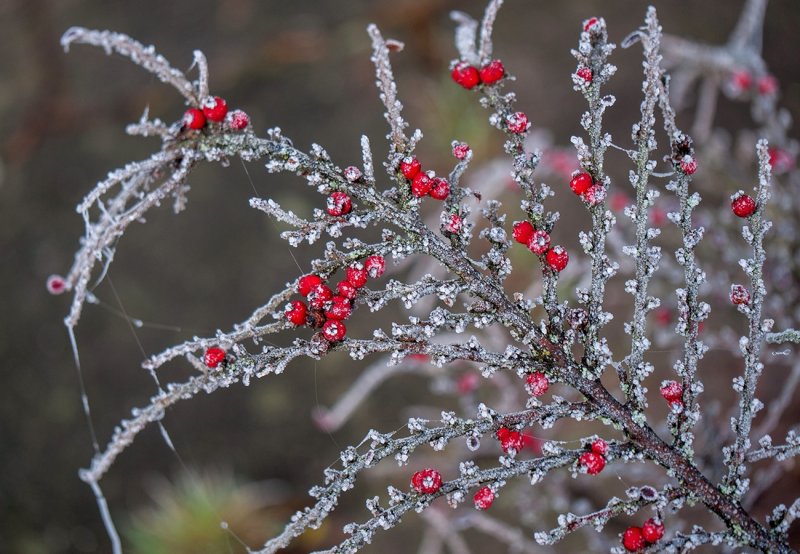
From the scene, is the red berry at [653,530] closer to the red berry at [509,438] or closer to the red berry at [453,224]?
the red berry at [509,438]

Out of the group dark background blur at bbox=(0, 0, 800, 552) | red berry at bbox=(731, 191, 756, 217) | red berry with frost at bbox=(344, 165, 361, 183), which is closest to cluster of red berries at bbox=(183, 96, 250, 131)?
red berry with frost at bbox=(344, 165, 361, 183)

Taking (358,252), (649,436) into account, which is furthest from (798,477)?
(358,252)

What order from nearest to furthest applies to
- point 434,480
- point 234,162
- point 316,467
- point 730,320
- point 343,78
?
1. point 434,480
2. point 730,320
3. point 316,467
4. point 234,162
5. point 343,78

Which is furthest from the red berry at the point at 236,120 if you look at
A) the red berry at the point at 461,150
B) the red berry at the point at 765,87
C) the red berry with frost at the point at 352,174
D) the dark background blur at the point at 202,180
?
the dark background blur at the point at 202,180

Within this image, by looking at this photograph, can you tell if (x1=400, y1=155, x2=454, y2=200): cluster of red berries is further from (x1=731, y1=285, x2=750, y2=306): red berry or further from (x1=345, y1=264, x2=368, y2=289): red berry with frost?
(x1=731, y1=285, x2=750, y2=306): red berry

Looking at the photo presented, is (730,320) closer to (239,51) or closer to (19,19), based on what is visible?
(239,51)

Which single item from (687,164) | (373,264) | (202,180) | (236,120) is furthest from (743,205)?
(202,180)

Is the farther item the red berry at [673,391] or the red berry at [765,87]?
the red berry at [765,87]
